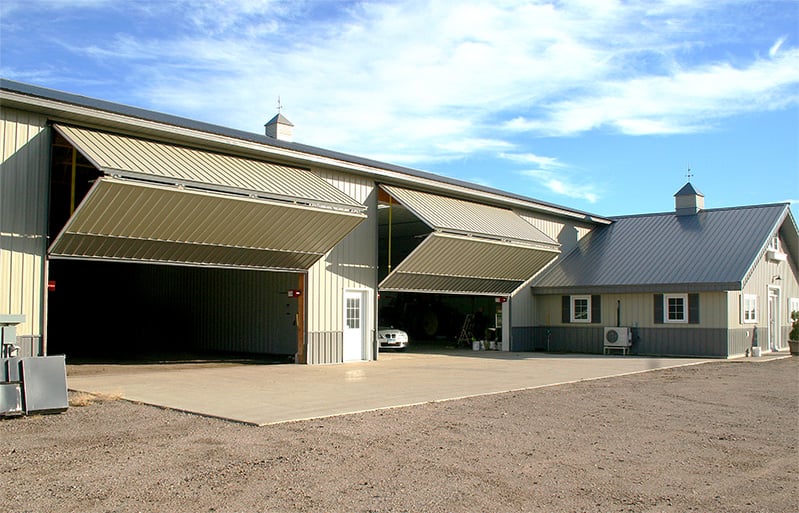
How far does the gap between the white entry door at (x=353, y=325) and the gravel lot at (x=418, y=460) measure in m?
8.75

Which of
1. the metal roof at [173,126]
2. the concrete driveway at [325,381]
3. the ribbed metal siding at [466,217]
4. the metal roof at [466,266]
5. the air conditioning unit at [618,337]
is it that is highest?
the metal roof at [173,126]

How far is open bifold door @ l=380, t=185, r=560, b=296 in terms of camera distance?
816 inches

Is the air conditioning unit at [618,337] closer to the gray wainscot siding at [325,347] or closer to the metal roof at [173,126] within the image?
the metal roof at [173,126]

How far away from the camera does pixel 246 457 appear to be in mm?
7574

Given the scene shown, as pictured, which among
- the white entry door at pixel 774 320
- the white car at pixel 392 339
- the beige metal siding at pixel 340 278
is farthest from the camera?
the white entry door at pixel 774 320

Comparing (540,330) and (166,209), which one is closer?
(166,209)

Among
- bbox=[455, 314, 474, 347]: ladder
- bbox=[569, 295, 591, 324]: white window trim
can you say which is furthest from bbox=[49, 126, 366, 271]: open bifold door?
bbox=[455, 314, 474, 347]: ladder

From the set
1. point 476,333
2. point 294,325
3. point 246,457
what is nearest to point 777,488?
point 246,457

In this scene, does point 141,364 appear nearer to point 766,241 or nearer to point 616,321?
point 616,321

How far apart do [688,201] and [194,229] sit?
20.1 meters

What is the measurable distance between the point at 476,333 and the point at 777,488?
76.5 feet

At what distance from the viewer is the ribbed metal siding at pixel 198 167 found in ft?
46.8

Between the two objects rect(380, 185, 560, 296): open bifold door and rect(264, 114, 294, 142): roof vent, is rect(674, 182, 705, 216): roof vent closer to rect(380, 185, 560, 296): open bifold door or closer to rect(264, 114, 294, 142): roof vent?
rect(380, 185, 560, 296): open bifold door

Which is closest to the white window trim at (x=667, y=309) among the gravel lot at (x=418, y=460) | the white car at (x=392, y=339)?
the white car at (x=392, y=339)
